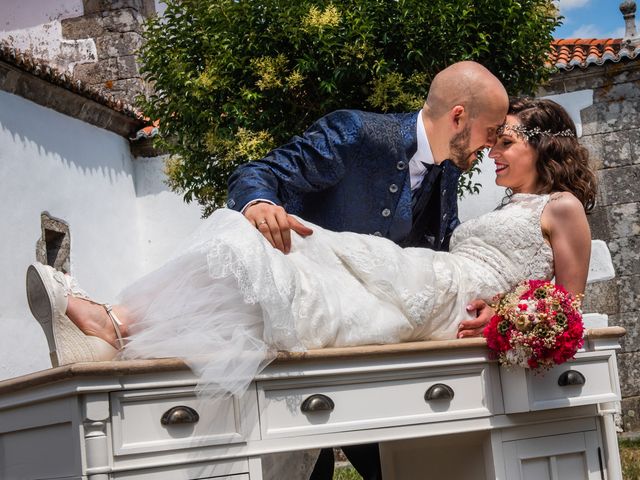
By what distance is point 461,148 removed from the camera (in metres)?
3.55

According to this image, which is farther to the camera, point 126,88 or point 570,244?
point 126,88

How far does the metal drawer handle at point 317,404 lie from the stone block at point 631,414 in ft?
25.7

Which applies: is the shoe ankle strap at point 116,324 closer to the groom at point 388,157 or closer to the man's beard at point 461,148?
the groom at point 388,157

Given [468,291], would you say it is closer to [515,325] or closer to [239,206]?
[515,325]

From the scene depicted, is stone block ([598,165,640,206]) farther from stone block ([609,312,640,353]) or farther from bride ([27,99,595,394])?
bride ([27,99,595,394])

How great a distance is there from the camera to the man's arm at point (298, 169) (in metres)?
3.02

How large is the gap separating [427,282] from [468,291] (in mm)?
197

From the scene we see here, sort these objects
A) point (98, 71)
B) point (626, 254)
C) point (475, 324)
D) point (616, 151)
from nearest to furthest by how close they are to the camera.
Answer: point (475, 324) → point (626, 254) → point (616, 151) → point (98, 71)

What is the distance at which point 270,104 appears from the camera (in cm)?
686

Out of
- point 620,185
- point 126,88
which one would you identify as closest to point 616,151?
point 620,185

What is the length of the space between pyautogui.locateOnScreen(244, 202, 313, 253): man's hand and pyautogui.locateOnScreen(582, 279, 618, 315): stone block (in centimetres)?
784

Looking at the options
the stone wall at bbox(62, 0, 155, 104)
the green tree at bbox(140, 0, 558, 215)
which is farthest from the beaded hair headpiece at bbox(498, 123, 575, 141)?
the stone wall at bbox(62, 0, 155, 104)

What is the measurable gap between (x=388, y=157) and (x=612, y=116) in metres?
7.72

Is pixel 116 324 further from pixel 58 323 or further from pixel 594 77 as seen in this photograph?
pixel 594 77
